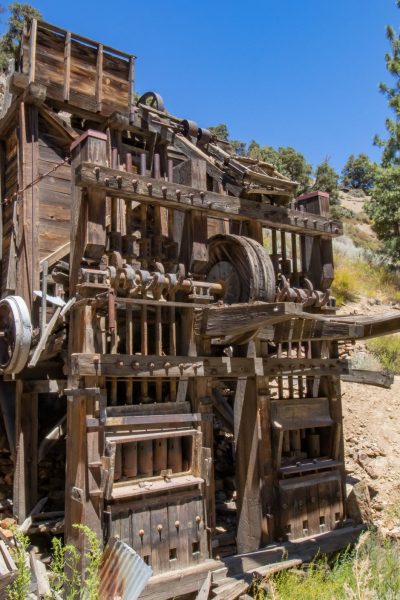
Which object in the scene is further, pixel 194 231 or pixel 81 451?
pixel 194 231

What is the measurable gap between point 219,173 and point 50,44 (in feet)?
13.0

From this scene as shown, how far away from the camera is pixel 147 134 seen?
11.2 meters

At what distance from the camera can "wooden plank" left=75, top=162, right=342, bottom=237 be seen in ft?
22.3

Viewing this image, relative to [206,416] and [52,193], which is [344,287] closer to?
[52,193]

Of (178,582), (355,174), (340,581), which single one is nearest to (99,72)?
(178,582)

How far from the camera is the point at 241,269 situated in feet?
25.5

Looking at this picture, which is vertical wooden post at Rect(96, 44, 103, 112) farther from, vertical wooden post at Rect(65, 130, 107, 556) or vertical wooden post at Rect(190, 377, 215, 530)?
vertical wooden post at Rect(190, 377, 215, 530)

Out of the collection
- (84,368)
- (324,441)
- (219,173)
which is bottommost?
(324,441)

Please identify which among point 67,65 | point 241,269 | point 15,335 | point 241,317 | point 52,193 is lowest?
point 15,335

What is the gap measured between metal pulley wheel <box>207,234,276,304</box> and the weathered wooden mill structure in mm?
30

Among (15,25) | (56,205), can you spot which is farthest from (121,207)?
(15,25)

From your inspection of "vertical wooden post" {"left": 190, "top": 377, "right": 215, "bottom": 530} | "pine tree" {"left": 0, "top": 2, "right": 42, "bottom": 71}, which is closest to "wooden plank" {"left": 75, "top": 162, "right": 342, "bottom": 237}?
"vertical wooden post" {"left": 190, "top": 377, "right": 215, "bottom": 530}

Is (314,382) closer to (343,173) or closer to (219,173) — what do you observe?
(219,173)

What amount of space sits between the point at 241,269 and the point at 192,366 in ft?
Answer: 4.99
